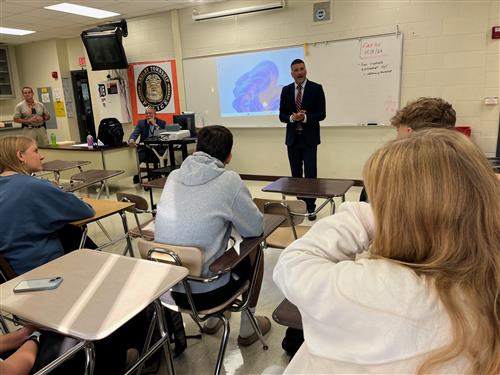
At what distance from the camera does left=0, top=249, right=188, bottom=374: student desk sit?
3.37 feet

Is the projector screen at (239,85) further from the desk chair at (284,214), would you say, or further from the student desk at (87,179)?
the desk chair at (284,214)

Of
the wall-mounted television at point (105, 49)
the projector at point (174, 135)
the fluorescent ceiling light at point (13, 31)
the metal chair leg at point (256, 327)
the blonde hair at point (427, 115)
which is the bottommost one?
the metal chair leg at point (256, 327)

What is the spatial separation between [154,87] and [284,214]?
15.9 ft

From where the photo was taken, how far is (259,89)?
5473 mm

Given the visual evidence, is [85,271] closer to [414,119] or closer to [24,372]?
[24,372]

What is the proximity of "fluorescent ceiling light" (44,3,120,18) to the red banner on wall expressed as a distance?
2.86 feet

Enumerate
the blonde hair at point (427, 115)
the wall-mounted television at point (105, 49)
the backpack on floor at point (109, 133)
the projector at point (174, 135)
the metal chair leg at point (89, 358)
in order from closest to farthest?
the metal chair leg at point (89, 358)
the blonde hair at point (427, 115)
the projector at point (174, 135)
the backpack on floor at point (109, 133)
the wall-mounted television at point (105, 49)

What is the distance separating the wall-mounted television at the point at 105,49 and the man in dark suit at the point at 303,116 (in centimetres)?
358

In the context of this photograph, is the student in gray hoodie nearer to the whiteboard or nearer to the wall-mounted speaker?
the whiteboard

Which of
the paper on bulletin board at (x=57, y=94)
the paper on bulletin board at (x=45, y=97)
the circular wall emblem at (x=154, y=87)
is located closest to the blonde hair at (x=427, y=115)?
the circular wall emblem at (x=154, y=87)

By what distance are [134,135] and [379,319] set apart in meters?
5.17

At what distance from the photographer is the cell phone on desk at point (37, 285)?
1220 mm

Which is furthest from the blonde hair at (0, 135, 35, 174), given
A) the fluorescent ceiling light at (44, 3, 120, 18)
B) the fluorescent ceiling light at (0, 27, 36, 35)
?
the fluorescent ceiling light at (0, 27, 36, 35)

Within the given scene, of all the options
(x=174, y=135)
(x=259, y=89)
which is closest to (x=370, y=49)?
(x=259, y=89)
